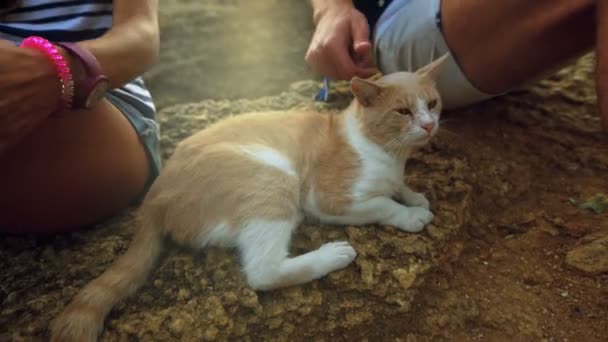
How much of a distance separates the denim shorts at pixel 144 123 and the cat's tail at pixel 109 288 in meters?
0.26

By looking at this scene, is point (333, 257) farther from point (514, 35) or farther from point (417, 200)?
point (514, 35)

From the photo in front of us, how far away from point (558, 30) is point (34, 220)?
1.47 metres

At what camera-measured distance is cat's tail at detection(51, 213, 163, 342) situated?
100 centimetres

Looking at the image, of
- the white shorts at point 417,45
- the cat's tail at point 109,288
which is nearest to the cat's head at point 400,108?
the white shorts at point 417,45

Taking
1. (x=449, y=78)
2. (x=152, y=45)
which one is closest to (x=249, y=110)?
(x=152, y=45)

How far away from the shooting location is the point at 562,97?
185cm

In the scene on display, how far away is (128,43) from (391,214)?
30.7 inches

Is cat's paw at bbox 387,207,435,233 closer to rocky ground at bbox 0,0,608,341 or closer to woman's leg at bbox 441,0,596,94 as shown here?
rocky ground at bbox 0,0,608,341

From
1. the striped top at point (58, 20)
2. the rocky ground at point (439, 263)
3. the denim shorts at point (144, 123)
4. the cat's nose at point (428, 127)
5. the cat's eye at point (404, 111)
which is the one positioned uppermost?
the striped top at point (58, 20)

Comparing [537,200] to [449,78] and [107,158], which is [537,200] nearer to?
[449,78]

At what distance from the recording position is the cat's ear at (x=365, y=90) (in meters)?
1.22

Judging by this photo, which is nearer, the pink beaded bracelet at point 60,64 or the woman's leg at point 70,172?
the pink beaded bracelet at point 60,64

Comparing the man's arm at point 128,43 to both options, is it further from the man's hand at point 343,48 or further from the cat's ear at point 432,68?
the cat's ear at point 432,68

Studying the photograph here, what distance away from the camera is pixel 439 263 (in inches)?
49.1
